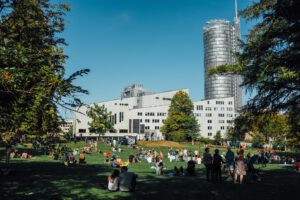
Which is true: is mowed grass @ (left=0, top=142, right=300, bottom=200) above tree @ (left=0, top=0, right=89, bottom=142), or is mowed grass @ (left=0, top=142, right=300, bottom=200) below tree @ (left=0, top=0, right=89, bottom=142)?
below

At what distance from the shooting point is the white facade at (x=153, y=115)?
361 feet

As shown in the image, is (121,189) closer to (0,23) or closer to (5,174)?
(5,174)

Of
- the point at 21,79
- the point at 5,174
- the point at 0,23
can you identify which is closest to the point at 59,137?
the point at 21,79

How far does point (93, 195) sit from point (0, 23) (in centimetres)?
805

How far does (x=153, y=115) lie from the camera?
364 ft

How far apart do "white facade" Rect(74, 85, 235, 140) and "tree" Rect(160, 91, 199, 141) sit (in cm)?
2452

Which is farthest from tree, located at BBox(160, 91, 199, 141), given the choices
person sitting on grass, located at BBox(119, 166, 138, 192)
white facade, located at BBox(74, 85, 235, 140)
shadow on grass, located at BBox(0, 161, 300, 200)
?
person sitting on grass, located at BBox(119, 166, 138, 192)

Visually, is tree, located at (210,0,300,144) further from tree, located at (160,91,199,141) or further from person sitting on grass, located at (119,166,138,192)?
tree, located at (160,91,199,141)

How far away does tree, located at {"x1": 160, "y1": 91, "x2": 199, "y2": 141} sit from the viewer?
253 ft

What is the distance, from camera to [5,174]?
16.3 meters

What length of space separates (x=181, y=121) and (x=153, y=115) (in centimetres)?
3383

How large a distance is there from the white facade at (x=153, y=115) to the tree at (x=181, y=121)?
24518mm

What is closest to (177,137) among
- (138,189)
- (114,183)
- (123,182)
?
(138,189)

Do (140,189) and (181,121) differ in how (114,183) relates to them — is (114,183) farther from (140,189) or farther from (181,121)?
(181,121)
